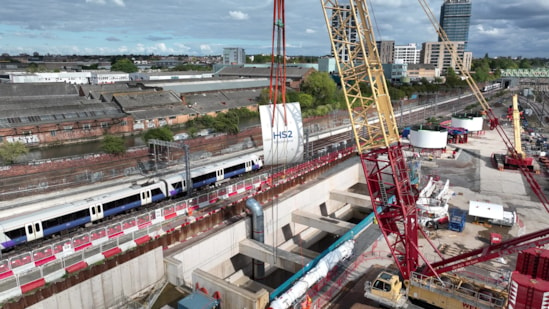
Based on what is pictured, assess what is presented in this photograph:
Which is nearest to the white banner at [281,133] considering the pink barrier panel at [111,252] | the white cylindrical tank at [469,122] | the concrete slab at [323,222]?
the concrete slab at [323,222]

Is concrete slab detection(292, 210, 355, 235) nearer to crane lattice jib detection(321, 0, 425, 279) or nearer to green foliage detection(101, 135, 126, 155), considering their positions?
crane lattice jib detection(321, 0, 425, 279)

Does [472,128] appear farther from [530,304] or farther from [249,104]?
[530,304]

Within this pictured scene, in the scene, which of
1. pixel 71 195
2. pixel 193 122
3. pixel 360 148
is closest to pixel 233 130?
pixel 193 122

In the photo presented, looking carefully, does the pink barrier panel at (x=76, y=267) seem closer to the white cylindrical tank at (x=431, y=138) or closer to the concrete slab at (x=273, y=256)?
the concrete slab at (x=273, y=256)

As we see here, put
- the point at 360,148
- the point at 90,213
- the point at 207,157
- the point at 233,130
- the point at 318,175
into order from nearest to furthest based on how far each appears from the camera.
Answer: the point at 360,148 < the point at 90,213 < the point at 318,175 < the point at 207,157 < the point at 233,130

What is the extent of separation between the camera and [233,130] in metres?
57.8

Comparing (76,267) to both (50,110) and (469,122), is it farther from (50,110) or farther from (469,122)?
(469,122)

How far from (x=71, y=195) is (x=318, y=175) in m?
23.4

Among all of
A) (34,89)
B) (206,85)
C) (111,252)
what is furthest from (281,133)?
(206,85)

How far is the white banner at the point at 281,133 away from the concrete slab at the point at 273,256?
6.85 m

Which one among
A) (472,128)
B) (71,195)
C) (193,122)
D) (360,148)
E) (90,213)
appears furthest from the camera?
(193,122)

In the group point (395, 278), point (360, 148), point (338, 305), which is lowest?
point (338, 305)

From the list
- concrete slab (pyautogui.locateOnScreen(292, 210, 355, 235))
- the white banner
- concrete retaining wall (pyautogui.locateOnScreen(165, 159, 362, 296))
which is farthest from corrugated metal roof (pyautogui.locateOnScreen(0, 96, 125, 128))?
the white banner

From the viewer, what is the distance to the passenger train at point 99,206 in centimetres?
2155
